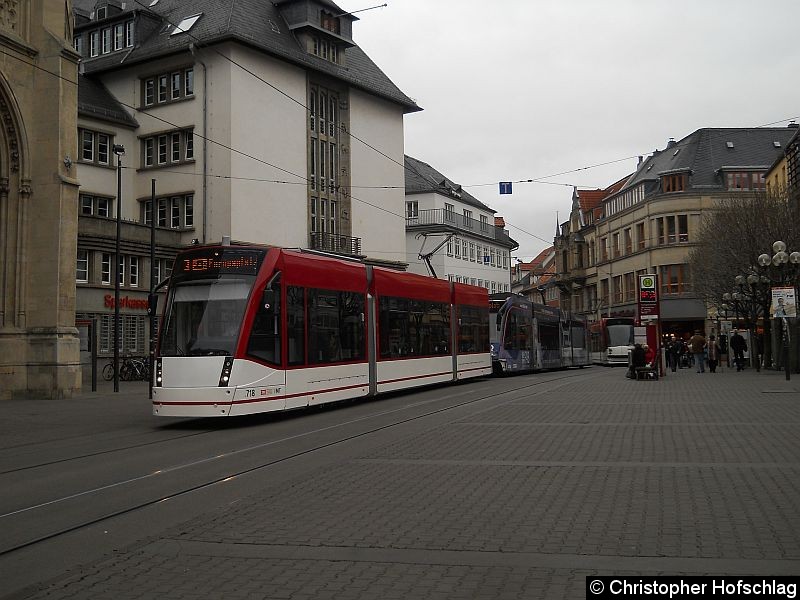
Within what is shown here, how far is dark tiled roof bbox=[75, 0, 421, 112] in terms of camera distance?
41562 mm

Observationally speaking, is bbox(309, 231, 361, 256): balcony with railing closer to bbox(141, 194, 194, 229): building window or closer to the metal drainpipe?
the metal drainpipe

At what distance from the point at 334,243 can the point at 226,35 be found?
12582 mm

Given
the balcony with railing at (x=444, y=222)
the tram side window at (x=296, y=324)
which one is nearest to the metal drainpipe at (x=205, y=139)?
the tram side window at (x=296, y=324)

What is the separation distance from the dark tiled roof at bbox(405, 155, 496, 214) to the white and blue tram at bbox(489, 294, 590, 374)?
939 inches

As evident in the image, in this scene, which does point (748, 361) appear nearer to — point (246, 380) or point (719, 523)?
point (246, 380)

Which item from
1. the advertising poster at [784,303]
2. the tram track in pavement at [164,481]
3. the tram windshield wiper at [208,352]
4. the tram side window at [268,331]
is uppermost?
the advertising poster at [784,303]

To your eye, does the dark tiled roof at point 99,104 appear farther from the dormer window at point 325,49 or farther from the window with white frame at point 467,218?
the window with white frame at point 467,218

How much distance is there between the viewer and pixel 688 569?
5465mm

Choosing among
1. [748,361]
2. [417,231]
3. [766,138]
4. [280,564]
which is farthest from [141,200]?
[766,138]

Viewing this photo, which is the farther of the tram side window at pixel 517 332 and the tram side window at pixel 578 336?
the tram side window at pixel 578 336

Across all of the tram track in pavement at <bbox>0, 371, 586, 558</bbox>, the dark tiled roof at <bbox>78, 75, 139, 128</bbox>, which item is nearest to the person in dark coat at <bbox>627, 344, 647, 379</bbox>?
the tram track in pavement at <bbox>0, 371, 586, 558</bbox>

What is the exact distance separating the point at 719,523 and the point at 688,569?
4.98ft

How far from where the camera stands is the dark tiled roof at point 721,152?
72500 millimetres

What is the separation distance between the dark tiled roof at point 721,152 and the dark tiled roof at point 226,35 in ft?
116
